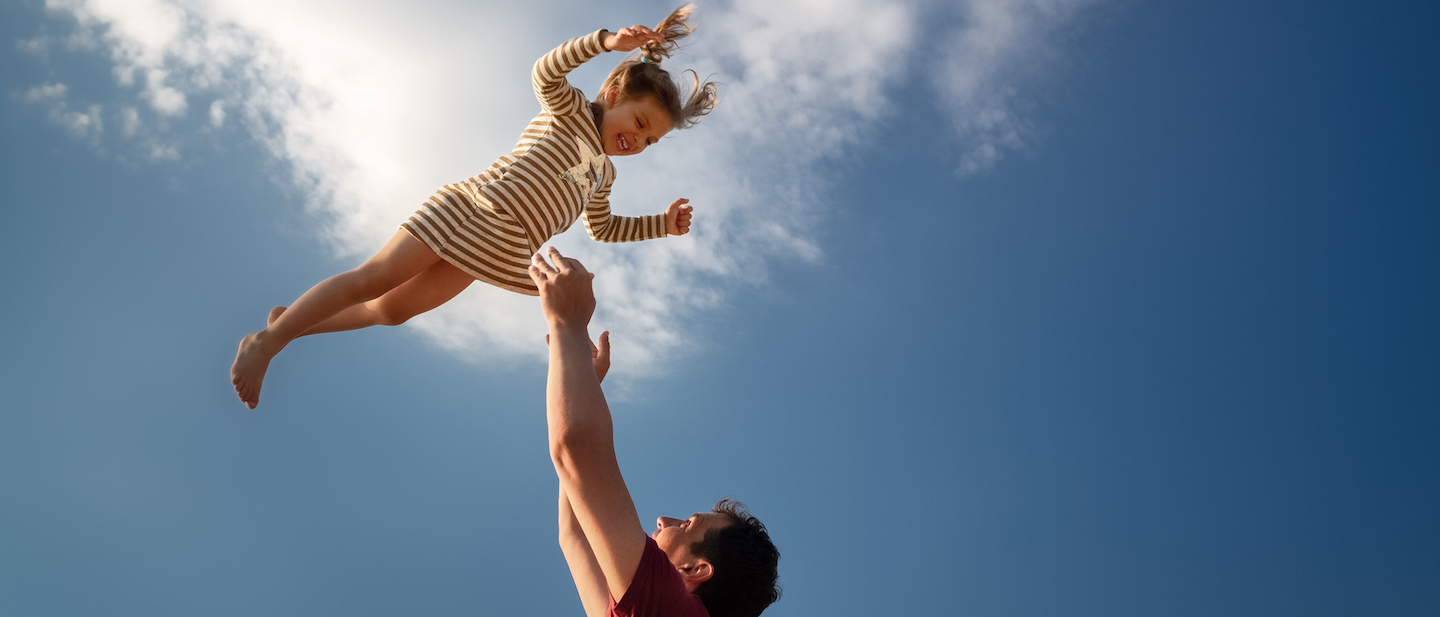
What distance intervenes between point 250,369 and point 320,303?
29cm

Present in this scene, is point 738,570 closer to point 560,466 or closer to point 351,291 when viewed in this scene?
point 560,466

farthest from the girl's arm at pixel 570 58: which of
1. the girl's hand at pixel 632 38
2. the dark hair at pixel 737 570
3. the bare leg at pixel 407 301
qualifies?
the dark hair at pixel 737 570

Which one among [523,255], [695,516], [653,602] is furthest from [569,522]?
[523,255]

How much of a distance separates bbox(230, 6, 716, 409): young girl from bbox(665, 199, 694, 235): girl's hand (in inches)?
16.7

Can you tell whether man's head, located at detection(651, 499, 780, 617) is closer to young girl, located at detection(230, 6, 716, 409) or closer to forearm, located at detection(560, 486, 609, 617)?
forearm, located at detection(560, 486, 609, 617)

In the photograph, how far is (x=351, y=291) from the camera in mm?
2490

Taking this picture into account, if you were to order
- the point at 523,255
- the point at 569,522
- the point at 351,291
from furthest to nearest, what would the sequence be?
the point at 523,255 < the point at 351,291 < the point at 569,522

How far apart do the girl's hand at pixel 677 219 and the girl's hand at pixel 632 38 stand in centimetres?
92

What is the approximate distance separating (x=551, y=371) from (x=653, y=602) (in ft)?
1.53

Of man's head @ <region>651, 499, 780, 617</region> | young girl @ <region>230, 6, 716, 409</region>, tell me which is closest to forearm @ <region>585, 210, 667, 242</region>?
young girl @ <region>230, 6, 716, 409</region>

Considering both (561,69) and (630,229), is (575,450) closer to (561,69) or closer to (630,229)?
(561,69)

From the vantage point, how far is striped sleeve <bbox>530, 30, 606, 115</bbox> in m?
2.62

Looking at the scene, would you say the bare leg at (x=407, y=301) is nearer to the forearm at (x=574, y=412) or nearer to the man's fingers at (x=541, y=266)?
the man's fingers at (x=541, y=266)

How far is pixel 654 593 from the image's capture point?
1552 millimetres
